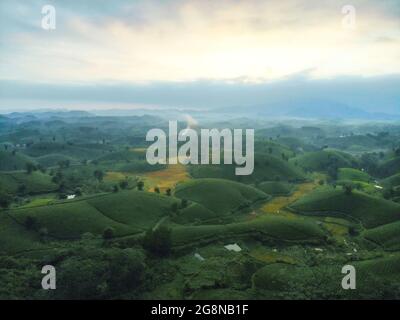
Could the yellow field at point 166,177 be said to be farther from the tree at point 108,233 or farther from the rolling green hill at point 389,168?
the rolling green hill at point 389,168

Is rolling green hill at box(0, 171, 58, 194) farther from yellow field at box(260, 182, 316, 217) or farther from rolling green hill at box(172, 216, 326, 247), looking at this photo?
yellow field at box(260, 182, 316, 217)

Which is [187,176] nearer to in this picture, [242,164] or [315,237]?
[242,164]

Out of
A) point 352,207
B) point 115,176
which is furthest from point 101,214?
point 115,176

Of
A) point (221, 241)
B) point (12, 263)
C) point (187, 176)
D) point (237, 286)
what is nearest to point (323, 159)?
point (187, 176)

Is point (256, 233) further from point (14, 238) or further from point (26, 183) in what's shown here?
point (26, 183)

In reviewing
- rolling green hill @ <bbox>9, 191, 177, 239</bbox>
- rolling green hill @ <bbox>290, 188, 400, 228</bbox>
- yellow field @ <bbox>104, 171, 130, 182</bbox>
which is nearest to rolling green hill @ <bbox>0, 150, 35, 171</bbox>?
yellow field @ <bbox>104, 171, 130, 182</bbox>

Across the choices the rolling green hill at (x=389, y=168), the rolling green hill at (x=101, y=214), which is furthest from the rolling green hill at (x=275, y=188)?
the rolling green hill at (x=389, y=168)

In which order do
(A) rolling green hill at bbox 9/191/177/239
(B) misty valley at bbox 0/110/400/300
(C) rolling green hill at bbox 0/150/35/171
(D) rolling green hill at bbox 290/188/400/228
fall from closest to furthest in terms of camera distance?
(B) misty valley at bbox 0/110/400/300, (A) rolling green hill at bbox 9/191/177/239, (D) rolling green hill at bbox 290/188/400/228, (C) rolling green hill at bbox 0/150/35/171
